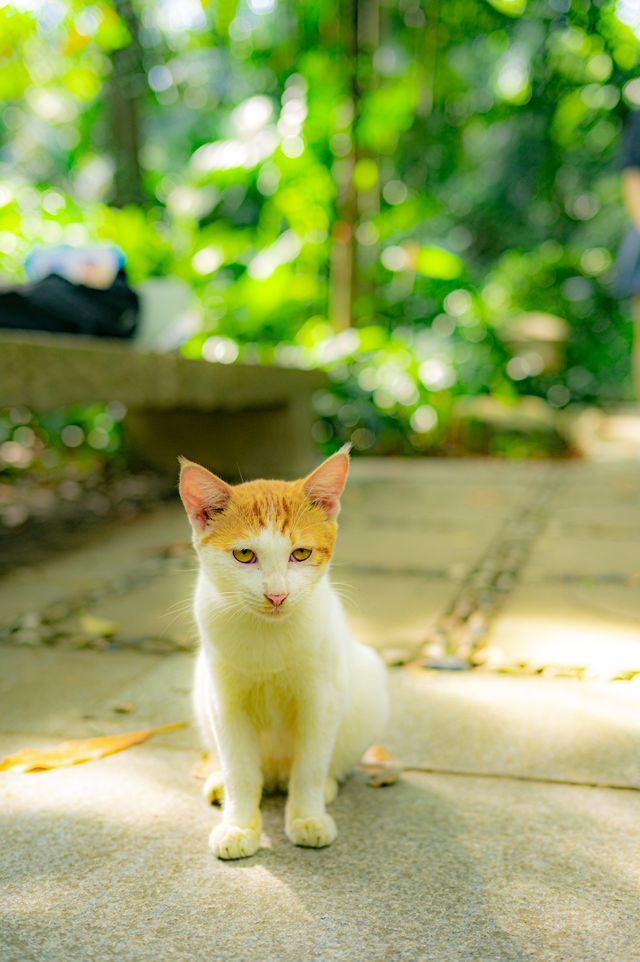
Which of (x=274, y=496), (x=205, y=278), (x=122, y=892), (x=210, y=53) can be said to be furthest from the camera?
(x=210, y=53)

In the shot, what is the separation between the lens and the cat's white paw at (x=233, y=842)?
1.42 meters

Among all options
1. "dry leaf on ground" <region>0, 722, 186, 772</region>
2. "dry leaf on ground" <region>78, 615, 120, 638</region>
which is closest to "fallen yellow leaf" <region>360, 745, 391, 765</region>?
"dry leaf on ground" <region>0, 722, 186, 772</region>

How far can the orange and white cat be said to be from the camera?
1.44 meters

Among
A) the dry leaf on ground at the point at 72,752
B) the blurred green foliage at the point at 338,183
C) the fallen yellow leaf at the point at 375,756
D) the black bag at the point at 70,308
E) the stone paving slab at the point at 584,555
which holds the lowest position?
the dry leaf on ground at the point at 72,752

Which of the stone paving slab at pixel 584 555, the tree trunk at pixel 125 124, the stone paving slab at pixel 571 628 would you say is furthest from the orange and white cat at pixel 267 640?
the tree trunk at pixel 125 124

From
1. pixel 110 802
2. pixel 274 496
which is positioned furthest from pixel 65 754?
pixel 274 496

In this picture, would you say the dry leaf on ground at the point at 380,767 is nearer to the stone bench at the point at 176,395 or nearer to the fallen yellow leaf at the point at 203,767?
the fallen yellow leaf at the point at 203,767

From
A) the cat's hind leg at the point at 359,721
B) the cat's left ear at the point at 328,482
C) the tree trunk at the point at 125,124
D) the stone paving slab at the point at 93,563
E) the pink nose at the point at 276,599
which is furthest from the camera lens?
the tree trunk at the point at 125,124

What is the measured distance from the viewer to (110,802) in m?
1.60

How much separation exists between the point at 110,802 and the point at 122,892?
31 centimetres

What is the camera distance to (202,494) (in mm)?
1511

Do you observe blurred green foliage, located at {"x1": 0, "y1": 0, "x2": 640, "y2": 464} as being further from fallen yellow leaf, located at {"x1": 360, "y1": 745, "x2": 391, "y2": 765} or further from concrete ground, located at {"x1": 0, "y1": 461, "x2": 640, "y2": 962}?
fallen yellow leaf, located at {"x1": 360, "y1": 745, "x2": 391, "y2": 765}

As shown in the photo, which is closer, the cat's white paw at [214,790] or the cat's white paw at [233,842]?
the cat's white paw at [233,842]

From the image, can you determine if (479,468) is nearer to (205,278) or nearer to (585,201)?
(205,278)
